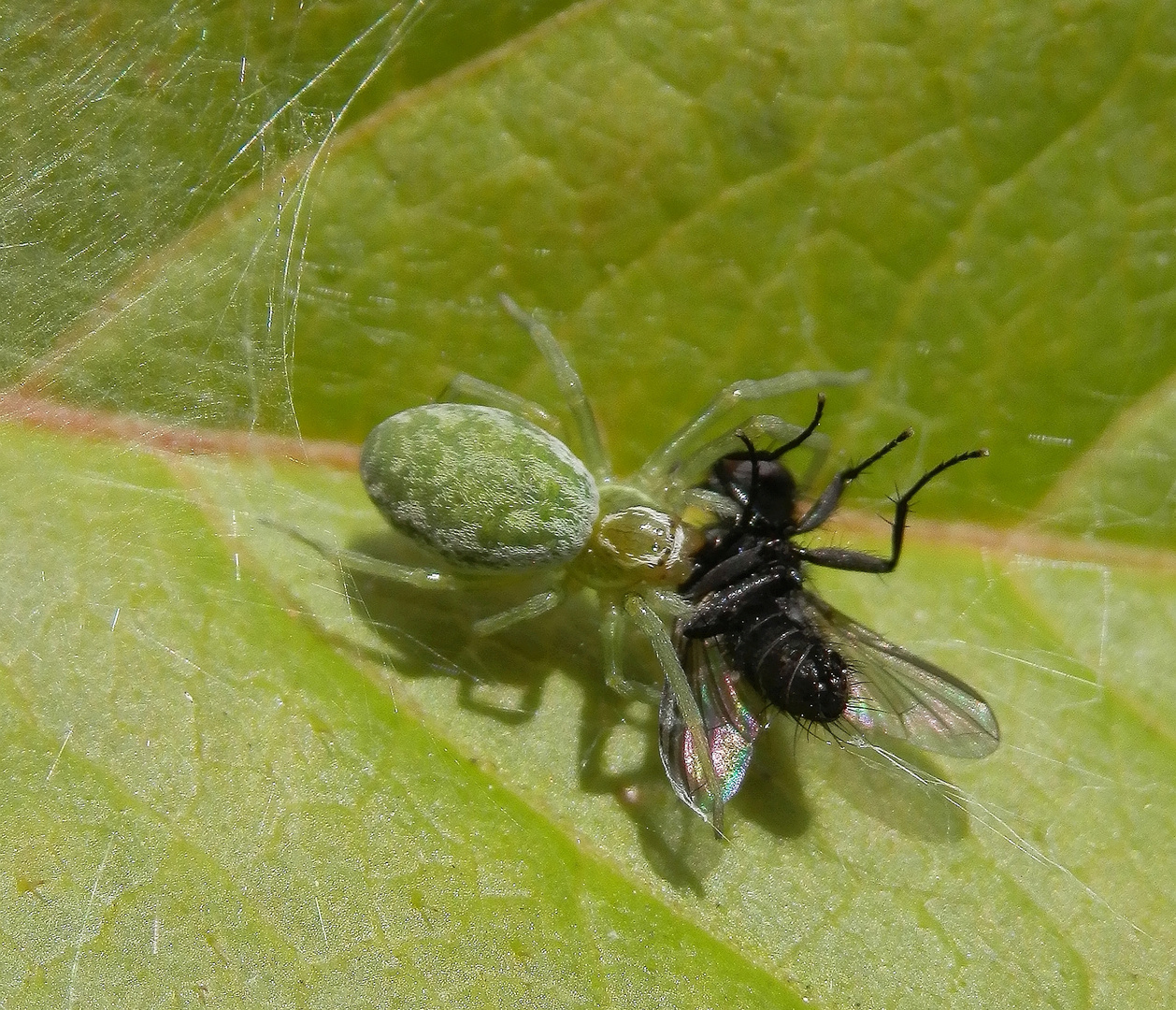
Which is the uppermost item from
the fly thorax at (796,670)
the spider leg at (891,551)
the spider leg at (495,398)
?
the spider leg at (495,398)

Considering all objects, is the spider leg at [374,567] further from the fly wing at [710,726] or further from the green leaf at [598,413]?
the fly wing at [710,726]

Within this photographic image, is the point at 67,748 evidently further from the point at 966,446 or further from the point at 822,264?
the point at 966,446

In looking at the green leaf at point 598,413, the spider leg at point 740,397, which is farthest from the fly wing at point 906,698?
the spider leg at point 740,397

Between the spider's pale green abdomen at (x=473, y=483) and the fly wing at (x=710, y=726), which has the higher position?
the spider's pale green abdomen at (x=473, y=483)

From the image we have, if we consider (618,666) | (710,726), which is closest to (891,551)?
(710,726)

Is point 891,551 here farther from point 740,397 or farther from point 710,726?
point 710,726

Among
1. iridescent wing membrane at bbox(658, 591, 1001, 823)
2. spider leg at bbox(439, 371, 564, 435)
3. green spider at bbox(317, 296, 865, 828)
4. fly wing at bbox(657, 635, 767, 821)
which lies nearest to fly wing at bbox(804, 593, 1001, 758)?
iridescent wing membrane at bbox(658, 591, 1001, 823)
